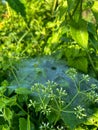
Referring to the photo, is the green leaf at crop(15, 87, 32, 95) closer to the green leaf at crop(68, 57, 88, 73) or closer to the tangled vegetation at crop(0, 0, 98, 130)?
the tangled vegetation at crop(0, 0, 98, 130)

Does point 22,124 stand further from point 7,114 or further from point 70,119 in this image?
point 70,119

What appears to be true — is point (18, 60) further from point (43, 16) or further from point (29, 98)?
point (43, 16)

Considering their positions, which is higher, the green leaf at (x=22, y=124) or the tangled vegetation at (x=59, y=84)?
the tangled vegetation at (x=59, y=84)

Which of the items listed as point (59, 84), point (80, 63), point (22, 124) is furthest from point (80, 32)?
point (22, 124)

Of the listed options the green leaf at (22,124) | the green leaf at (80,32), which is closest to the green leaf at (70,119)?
the green leaf at (22,124)

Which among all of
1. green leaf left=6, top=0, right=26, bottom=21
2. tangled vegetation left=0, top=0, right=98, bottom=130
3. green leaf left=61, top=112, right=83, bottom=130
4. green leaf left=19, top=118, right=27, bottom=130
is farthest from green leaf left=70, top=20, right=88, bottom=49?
green leaf left=6, top=0, right=26, bottom=21

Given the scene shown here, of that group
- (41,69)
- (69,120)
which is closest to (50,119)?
(69,120)

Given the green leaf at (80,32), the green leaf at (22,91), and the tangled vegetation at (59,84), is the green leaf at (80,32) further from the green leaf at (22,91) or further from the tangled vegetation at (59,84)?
the green leaf at (22,91)

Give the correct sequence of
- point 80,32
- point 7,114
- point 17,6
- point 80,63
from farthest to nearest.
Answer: point 80,63 < point 80,32 < point 7,114 < point 17,6

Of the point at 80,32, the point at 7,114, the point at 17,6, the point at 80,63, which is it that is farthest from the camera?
the point at 80,63

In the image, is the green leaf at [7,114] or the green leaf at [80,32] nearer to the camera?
the green leaf at [7,114]
